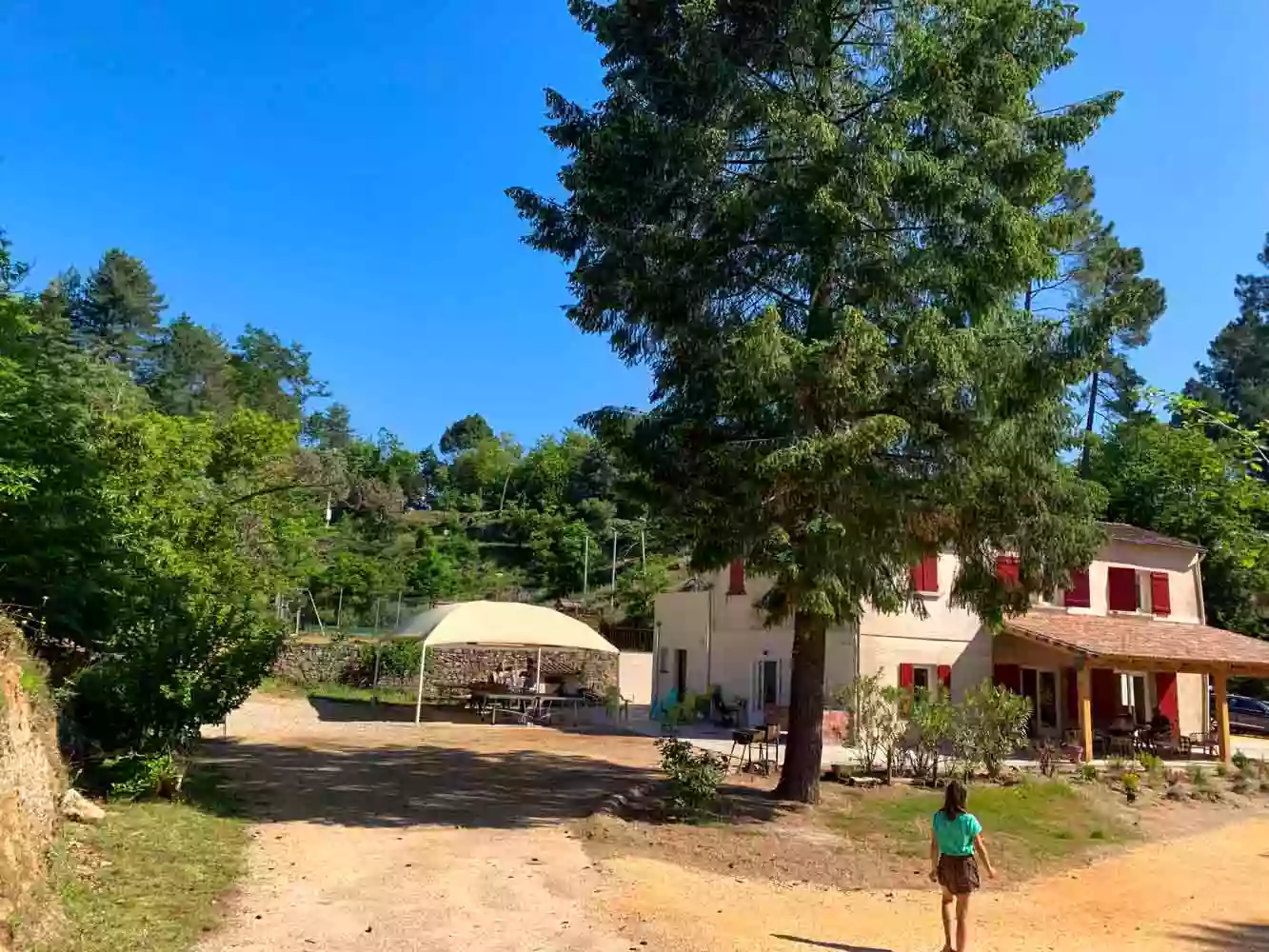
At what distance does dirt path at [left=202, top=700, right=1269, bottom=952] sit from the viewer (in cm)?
717

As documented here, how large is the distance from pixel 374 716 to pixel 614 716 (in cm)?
674

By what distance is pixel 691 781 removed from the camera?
1223cm

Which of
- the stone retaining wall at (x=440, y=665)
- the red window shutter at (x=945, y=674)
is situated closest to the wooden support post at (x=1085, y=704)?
the red window shutter at (x=945, y=674)

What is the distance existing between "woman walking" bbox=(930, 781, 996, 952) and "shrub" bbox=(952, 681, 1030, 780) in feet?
29.3

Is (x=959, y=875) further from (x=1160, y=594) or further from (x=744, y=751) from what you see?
(x=1160, y=594)

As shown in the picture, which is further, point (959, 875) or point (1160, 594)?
point (1160, 594)

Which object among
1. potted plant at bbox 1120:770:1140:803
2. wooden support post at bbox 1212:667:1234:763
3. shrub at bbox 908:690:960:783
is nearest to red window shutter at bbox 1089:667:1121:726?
wooden support post at bbox 1212:667:1234:763

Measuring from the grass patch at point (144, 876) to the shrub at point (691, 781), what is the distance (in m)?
5.41

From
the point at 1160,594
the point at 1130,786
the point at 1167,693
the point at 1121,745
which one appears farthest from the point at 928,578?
the point at 1167,693

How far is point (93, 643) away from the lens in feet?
42.3

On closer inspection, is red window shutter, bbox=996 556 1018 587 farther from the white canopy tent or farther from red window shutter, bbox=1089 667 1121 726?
red window shutter, bbox=1089 667 1121 726

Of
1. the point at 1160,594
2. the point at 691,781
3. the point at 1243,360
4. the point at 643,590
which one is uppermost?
the point at 1243,360

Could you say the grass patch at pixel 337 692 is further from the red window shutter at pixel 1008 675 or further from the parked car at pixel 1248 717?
the parked car at pixel 1248 717

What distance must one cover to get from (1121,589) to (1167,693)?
3421mm
